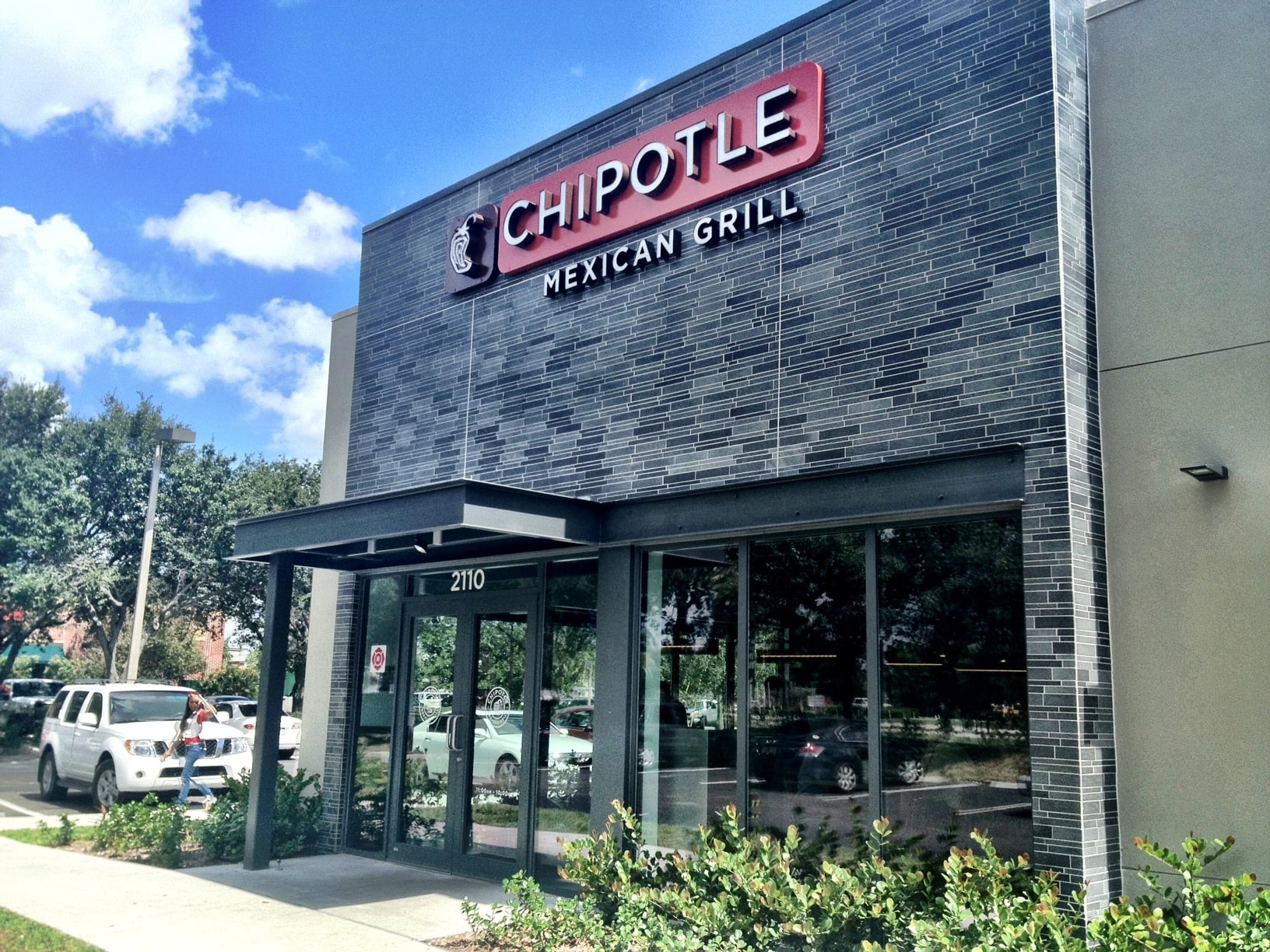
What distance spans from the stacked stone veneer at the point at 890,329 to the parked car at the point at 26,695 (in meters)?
22.1

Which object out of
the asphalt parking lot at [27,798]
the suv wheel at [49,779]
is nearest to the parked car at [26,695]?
the asphalt parking lot at [27,798]

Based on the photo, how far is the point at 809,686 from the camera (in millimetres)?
8172

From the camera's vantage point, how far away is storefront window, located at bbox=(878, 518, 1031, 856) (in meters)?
7.12

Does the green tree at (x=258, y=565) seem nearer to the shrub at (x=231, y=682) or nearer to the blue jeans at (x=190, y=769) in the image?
the shrub at (x=231, y=682)

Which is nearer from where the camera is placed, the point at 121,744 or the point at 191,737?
the point at 191,737

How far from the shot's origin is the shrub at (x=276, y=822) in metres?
11.5

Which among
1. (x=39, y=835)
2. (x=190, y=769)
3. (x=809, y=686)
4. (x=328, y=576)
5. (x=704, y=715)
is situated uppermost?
(x=328, y=576)

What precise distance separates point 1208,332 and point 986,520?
182 cm

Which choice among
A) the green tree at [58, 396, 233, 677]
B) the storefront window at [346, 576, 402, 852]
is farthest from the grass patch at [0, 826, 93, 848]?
the green tree at [58, 396, 233, 677]

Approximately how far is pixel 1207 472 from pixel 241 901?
323 inches

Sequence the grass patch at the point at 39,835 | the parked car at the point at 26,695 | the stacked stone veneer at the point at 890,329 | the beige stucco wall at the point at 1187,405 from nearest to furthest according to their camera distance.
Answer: the beige stucco wall at the point at 1187,405 < the stacked stone veneer at the point at 890,329 < the grass patch at the point at 39,835 < the parked car at the point at 26,695

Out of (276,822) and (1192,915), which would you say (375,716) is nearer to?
(276,822)

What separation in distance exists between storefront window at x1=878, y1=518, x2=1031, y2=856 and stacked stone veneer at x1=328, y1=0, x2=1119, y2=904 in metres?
0.25

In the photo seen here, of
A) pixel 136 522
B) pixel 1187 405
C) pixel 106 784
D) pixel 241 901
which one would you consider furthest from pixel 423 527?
pixel 136 522
